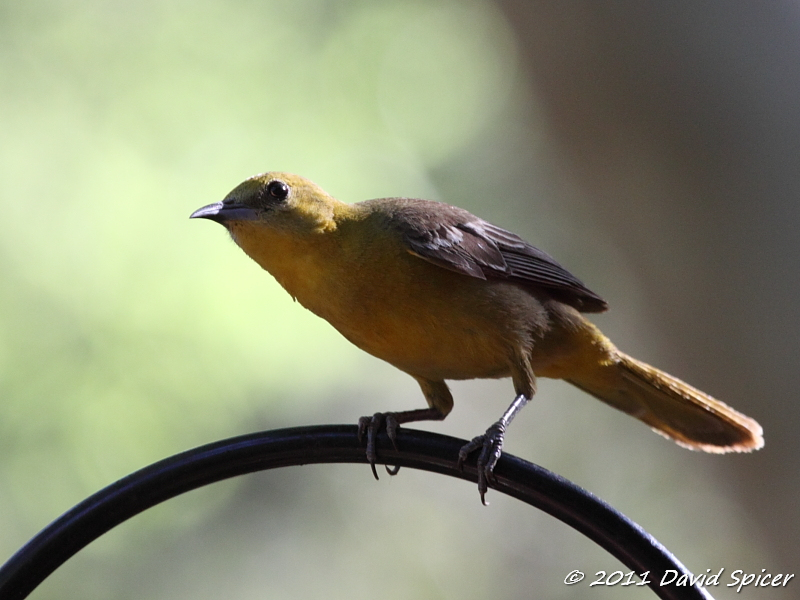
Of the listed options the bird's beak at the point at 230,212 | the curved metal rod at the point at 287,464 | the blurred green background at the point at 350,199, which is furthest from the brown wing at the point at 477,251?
the blurred green background at the point at 350,199

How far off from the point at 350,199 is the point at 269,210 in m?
2.72

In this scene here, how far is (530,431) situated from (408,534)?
1.33 m

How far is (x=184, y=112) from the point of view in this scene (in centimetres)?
546

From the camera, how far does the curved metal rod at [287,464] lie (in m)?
1.97

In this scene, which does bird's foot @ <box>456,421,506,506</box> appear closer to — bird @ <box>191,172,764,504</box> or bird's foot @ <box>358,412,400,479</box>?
bird @ <box>191,172,764,504</box>

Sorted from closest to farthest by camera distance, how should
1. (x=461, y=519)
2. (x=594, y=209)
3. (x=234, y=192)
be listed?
1. (x=234, y=192)
2. (x=461, y=519)
3. (x=594, y=209)

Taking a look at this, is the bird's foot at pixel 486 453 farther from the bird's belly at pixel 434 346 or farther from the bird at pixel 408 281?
the bird's belly at pixel 434 346

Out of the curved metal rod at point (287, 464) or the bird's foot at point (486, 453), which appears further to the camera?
the bird's foot at point (486, 453)

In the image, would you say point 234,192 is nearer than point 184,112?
Yes

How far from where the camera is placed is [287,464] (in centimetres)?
220

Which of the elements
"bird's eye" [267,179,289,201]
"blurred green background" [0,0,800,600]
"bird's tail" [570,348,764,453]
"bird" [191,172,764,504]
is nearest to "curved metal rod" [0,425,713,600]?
"bird" [191,172,764,504]

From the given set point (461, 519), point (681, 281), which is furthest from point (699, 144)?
point (461, 519)

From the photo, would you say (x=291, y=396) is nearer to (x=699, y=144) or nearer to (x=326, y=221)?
(x=326, y=221)

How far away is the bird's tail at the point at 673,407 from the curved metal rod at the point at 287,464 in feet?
4.67
